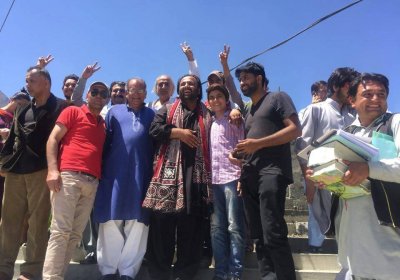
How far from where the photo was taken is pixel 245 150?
3.63 meters

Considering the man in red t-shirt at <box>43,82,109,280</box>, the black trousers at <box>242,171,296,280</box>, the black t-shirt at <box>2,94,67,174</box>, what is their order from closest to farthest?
the black trousers at <box>242,171,296,280</box>, the man in red t-shirt at <box>43,82,109,280</box>, the black t-shirt at <box>2,94,67,174</box>

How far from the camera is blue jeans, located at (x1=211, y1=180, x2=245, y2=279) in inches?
154

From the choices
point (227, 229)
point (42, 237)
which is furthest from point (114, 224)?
point (227, 229)

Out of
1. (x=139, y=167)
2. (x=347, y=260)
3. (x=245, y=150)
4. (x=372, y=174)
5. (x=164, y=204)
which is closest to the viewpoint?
(x=372, y=174)

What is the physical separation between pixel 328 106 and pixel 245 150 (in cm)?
148

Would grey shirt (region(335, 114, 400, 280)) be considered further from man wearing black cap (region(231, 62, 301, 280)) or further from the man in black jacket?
the man in black jacket

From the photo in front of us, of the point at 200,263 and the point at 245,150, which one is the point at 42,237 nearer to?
the point at 200,263

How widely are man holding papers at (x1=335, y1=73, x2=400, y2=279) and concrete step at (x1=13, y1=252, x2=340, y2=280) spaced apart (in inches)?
54.6

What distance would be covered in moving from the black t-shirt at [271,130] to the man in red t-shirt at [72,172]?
5.40 ft

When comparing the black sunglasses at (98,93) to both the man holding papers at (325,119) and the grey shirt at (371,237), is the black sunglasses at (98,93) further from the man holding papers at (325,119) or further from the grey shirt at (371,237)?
the grey shirt at (371,237)

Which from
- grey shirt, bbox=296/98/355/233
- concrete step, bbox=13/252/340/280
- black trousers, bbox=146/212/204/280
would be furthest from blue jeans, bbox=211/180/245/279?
grey shirt, bbox=296/98/355/233

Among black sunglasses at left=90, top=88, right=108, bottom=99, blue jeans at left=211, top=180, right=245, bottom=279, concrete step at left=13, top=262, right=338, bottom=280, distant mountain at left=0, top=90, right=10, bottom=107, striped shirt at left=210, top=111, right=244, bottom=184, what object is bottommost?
concrete step at left=13, top=262, right=338, bottom=280

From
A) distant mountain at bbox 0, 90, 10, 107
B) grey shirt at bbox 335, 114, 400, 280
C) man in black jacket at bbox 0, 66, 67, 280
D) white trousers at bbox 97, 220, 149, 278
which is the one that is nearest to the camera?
grey shirt at bbox 335, 114, 400, 280

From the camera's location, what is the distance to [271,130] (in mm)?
3742
